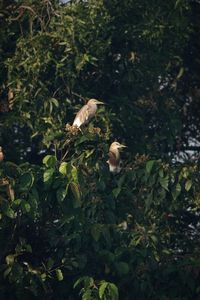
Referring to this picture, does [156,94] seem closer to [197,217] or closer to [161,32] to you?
[161,32]

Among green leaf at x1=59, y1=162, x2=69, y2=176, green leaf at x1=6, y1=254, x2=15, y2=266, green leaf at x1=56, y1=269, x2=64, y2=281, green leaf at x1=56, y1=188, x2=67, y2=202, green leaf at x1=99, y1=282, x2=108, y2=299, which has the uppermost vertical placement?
green leaf at x1=59, y1=162, x2=69, y2=176

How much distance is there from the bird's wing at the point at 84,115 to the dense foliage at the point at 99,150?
13 cm

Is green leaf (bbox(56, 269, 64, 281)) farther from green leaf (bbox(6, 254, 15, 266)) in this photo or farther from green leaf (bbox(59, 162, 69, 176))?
green leaf (bbox(59, 162, 69, 176))

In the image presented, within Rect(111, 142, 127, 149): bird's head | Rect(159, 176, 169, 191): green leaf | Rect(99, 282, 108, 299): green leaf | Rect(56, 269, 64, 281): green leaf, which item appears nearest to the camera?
Rect(99, 282, 108, 299): green leaf

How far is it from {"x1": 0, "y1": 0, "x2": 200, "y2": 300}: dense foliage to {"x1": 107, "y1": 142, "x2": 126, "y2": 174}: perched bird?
0.47ft

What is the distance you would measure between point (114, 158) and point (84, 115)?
52 centimetres

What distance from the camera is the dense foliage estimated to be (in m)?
7.19

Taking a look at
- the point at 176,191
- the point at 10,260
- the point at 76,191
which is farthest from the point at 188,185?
the point at 10,260

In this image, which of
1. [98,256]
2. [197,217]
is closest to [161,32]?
[197,217]

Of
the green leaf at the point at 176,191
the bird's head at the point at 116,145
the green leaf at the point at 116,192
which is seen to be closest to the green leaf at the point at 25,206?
the green leaf at the point at 116,192

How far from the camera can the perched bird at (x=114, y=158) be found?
8445mm

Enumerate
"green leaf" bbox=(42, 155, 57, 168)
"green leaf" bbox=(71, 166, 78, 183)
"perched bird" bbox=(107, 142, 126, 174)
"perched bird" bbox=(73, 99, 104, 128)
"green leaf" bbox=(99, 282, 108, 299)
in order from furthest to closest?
"perched bird" bbox=(107, 142, 126, 174), "perched bird" bbox=(73, 99, 104, 128), "green leaf" bbox=(42, 155, 57, 168), "green leaf" bbox=(71, 166, 78, 183), "green leaf" bbox=(99, 282, 108, 299)

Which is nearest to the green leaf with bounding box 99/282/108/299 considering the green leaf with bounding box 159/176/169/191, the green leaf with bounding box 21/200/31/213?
the green leaf with bounding box 21/200/31/213

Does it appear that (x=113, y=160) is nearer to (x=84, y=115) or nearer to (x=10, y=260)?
(x=84, y=115)
